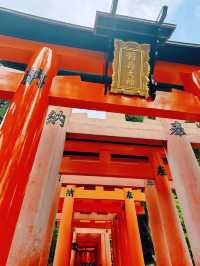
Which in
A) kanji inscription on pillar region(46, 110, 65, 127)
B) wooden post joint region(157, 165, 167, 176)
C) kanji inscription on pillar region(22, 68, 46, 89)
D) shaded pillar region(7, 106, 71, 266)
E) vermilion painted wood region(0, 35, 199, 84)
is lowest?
shaded pillar region(7, 106, 71, 266)

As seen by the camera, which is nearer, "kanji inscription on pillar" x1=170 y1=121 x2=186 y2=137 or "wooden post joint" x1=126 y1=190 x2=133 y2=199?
"kanji inscription on pillar" x1=170 y1=121 x2=186 y2=137

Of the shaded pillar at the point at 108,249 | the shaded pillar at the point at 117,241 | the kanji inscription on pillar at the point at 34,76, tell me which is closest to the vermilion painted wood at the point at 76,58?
the kanji inscription on pillar at the point at 34,76

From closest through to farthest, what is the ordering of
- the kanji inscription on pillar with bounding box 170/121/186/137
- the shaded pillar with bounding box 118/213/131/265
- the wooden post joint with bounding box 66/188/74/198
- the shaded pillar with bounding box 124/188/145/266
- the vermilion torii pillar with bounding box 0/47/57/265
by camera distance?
1. the vermilion torii pillar with bounding box 0/47/57/265
2. the kanji inscription on pillar with bounding box 170/121/186/137
3. the shaded pillar with bounding box 124/188/145/266
4. the wooden post joint with bounding box 66/188/74/198
5. the shaded pillar with bounding box 118/213/131/265

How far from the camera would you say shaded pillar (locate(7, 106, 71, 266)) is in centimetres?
374

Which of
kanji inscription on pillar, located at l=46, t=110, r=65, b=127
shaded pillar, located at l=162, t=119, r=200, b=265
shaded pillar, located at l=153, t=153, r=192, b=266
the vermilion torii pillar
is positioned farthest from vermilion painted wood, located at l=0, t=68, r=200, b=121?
shaded pillar, located at l=153, t=153, r=192, b=266

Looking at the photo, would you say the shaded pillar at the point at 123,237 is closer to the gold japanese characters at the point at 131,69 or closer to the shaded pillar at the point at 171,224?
the shaded pillar at the point at 171,224

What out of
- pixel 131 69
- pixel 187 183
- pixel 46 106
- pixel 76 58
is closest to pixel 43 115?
pixel 46 106

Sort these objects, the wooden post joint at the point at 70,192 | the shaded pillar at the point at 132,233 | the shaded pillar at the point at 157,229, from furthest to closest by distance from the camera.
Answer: the wooden post joint at the point at 70,192 < the shaded pillar at the point at 132,233 < the shaded pillar at the point at 157,229

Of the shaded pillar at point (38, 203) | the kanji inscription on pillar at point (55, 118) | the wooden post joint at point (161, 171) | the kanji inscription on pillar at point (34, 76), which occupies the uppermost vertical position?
the kanji inscription on pillar at point (55, 118)

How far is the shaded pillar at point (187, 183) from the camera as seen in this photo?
4.51m

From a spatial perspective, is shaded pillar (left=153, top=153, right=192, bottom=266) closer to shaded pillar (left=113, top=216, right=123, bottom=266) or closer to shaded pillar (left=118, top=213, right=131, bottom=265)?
shaded pillar (left=118, top=213, right=131, bottom=265)

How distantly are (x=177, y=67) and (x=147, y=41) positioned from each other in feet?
3.87

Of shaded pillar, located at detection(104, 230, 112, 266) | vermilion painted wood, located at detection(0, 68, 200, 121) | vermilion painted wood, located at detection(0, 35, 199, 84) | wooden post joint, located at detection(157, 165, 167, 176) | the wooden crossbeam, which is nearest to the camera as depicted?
vermilion painted wood, located at detection(0, 68, 200, 121)

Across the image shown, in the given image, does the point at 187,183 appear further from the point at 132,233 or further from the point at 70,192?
the point at 70,192
